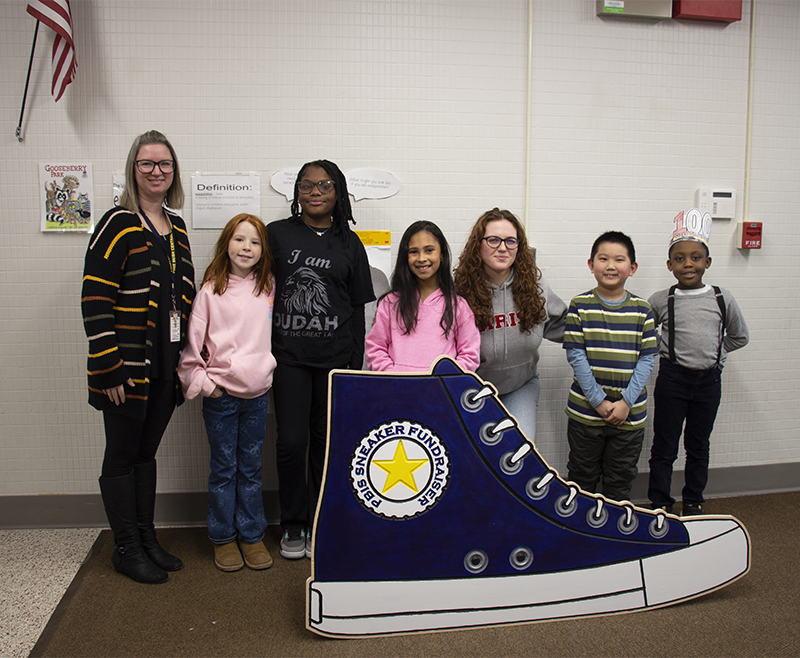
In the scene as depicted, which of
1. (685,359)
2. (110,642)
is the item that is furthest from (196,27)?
(685,359)

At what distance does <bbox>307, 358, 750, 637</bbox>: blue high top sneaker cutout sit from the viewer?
153cm

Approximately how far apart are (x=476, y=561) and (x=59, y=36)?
99.0 inches

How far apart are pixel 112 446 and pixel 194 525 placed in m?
0.70

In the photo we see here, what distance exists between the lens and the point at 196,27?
7.15 feet

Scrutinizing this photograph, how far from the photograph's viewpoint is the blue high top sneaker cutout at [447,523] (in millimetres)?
1531

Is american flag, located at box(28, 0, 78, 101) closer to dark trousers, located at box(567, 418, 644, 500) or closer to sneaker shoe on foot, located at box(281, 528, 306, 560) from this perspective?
sneaker shoe on foot, located at box(281, 528, 306, 560)

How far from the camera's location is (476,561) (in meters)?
1.56

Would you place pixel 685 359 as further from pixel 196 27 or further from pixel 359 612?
pixel 196 27

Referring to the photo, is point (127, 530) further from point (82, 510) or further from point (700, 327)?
point (700, 327)

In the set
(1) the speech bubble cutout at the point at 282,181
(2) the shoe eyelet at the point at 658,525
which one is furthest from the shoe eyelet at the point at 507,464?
(1) the speech bubble cutout at the point at 282,181

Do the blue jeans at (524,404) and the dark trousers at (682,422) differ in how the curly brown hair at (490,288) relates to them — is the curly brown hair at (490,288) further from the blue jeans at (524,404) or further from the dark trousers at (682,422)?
the dark trousers at (682,422)

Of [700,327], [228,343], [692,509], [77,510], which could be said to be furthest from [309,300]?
[692,509]

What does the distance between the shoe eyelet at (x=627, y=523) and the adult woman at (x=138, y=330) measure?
61.5 inches

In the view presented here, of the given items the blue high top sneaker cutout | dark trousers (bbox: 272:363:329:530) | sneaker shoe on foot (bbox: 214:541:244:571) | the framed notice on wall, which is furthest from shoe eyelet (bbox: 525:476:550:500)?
the framed notice on wall
